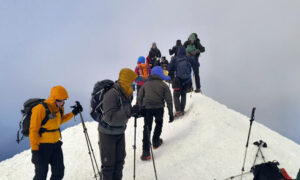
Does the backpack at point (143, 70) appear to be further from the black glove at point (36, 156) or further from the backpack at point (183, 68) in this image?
the black glove at point (36, 156)

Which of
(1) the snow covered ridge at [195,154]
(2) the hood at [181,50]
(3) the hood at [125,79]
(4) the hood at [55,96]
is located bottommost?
(1) the snow covered ridge at [195,154]

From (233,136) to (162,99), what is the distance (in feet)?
12.6

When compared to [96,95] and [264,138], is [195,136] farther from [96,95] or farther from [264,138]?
[96,95]

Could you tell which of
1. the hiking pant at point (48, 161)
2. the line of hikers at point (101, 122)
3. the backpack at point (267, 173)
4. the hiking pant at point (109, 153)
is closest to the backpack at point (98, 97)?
the line of hikers at point (101, 122)

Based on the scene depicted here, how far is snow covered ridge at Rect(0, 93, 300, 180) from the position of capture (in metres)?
6.47

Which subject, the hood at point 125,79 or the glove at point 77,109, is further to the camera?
the glove at point 77,109

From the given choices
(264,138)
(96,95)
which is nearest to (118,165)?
(96,95)

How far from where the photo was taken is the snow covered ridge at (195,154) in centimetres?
647

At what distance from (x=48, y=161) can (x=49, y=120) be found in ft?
3.67

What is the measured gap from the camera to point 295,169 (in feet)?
21.5

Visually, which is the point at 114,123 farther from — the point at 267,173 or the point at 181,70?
the point at 181,70

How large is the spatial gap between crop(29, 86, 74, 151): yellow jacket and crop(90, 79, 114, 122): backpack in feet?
3.43

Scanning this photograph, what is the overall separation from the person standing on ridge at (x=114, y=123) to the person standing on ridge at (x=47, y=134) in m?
1.32

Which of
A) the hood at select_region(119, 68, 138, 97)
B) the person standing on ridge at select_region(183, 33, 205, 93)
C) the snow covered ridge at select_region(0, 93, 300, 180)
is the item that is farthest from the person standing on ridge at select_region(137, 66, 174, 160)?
the person standing on ridge at select_region(183, 33, 205, 93)
